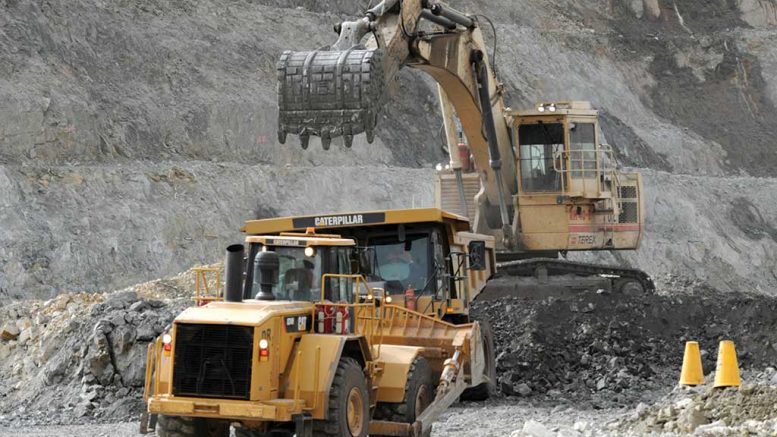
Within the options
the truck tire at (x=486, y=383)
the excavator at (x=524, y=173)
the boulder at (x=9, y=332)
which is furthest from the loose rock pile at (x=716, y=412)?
the boulder at (x=9, y=332)

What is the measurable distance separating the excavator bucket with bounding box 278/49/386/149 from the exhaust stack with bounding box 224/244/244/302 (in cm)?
270

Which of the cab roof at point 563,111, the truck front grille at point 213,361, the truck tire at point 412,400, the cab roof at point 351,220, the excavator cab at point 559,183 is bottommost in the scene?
the truck tire at point 412,400

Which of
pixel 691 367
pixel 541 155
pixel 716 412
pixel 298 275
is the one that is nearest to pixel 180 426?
pixel 298 275

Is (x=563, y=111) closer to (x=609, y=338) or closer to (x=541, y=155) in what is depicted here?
(x=541, y=155)

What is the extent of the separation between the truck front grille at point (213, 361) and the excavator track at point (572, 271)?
35.0 feet

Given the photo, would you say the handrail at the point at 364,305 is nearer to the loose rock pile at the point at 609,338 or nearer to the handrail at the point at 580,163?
the loose rock pile at the point at 609,338

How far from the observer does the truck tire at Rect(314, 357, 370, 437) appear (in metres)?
9.89

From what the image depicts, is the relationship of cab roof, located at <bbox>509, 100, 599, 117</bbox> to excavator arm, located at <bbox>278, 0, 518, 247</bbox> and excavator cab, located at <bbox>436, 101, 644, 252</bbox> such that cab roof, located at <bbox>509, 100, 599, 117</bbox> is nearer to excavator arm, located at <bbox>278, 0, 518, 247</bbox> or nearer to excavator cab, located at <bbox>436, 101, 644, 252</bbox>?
excavator cab, located at <bbox>436, 101, 644, 252</bbox>

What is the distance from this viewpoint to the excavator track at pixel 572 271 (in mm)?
20203

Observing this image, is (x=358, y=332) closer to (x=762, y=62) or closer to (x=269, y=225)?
(x=269, y=225)

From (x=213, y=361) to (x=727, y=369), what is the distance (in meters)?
5.05

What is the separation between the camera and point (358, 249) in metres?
11.8

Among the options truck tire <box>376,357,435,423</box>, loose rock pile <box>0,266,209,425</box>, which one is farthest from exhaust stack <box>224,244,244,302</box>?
loose rock pile <box>0,266,209,425</box>

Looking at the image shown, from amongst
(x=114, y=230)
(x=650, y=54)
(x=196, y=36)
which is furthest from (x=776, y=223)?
(x=114, y=230)
